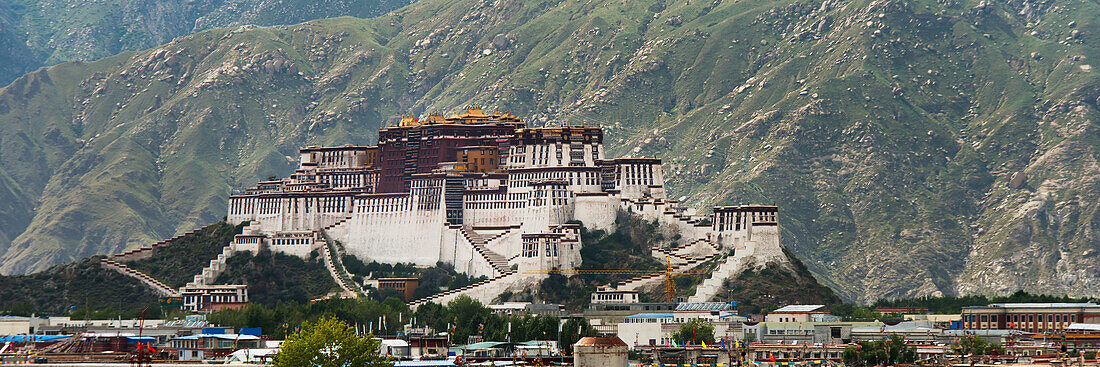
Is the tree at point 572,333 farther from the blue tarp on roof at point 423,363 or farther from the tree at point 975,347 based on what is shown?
the blue tarp on roof at point 423,363

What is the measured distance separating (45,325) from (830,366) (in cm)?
8276

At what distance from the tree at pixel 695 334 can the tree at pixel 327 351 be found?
60.7m

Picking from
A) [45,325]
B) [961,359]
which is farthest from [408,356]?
[45,325]

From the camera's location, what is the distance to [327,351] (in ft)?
446

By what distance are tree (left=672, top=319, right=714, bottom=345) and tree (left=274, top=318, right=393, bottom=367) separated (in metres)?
60.7

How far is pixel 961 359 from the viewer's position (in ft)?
490

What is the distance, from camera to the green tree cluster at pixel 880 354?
15438 cm

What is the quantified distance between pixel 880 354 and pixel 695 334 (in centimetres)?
3876

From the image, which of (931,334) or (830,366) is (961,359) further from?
(931,334)

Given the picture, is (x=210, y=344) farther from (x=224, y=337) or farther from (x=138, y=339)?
(x=138, y=339)

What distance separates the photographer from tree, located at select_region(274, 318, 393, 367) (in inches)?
5143

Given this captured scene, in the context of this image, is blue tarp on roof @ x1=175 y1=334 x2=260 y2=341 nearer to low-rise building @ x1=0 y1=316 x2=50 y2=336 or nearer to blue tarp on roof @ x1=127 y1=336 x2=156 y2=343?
blue tarp on roof @ x1=127 y1=336 x2=156 y2=343

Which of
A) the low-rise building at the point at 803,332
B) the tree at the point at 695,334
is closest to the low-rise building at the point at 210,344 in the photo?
the tree at the point at 695,334

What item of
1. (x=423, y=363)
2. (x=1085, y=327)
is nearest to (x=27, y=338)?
(x=423, y=363)
